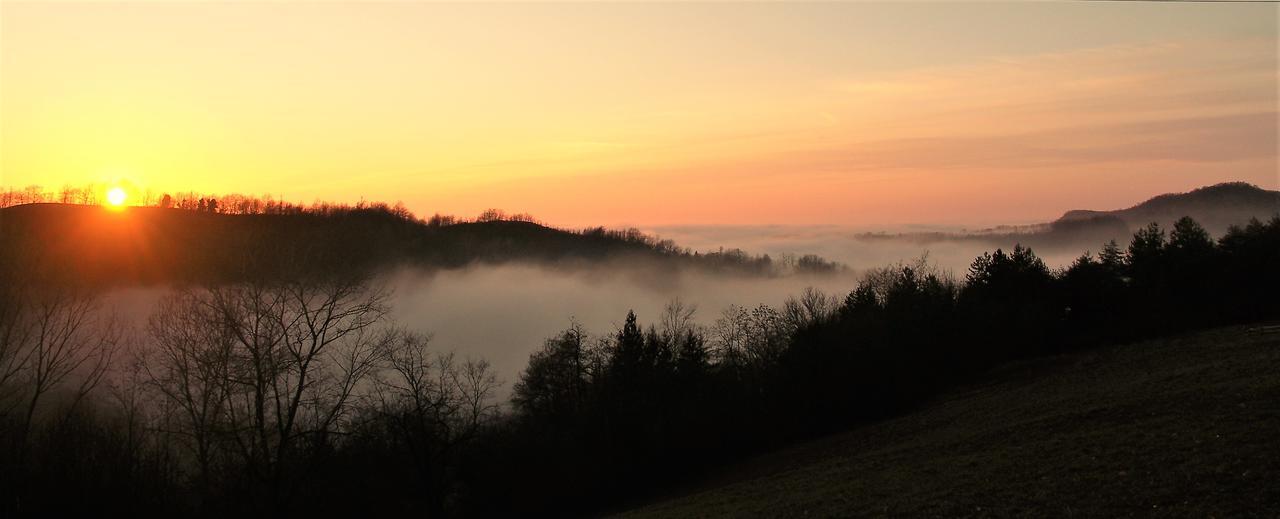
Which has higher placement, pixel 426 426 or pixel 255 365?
pixel 255 365

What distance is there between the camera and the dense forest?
1350 inches

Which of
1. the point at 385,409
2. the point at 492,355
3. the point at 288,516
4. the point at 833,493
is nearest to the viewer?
the point at 833,493

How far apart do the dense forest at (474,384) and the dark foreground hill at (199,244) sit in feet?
4.30

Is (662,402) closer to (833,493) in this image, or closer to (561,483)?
(561,483)

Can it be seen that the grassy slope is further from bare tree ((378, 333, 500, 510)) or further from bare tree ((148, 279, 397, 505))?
bare tree ((148, 279, 397, 505))

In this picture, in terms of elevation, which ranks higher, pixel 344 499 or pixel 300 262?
pixel 300 262

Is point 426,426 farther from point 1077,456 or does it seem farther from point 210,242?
point 1077,456

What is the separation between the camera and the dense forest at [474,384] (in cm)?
3428

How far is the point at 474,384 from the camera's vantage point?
60500 mm

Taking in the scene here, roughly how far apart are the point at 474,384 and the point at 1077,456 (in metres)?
45.4

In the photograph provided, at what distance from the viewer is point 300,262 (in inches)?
1511

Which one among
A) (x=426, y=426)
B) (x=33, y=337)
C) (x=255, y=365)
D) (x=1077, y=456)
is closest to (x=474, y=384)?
(x=426, y=426)

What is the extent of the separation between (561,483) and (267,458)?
20.4 metres

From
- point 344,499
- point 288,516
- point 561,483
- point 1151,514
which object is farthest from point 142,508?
point 1151,514
